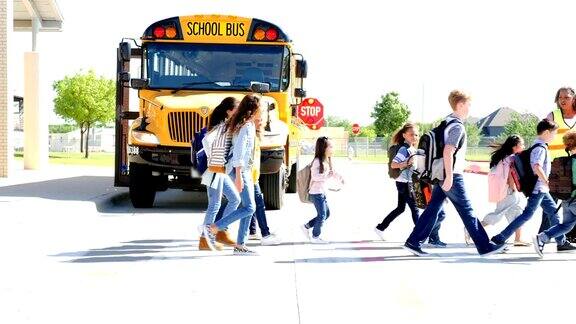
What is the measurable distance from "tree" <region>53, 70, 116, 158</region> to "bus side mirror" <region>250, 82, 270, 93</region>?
202 ft

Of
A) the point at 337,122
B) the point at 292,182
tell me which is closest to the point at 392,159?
the point at 292,182

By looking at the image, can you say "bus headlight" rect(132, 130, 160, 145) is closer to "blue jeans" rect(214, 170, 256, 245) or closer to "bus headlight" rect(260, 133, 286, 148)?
"bus headlight" rect(260, 133, 286, 148)

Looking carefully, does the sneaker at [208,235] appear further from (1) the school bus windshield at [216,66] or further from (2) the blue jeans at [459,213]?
(1) the school bus windshield at [216,66]

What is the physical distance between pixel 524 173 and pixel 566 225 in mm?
680

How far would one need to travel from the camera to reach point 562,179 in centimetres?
996

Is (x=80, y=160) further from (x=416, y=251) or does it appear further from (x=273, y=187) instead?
(x=416, y=251)

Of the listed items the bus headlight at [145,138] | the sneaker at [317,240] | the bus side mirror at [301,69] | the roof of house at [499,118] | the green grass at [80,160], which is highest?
the roof of house at [499,118]

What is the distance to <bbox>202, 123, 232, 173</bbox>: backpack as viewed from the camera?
973 centimetres

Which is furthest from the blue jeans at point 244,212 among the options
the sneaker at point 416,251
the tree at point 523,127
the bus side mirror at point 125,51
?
the tree at point 523,127

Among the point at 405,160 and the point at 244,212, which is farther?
the point at 405,160

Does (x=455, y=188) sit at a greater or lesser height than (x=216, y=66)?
lesser

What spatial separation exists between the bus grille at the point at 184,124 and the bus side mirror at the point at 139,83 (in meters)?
1.05

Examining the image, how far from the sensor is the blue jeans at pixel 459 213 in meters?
9.35

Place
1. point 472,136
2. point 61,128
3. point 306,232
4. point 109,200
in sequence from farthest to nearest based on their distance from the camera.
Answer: point 61,128, point 472,136, point 109,200, point 306,232
